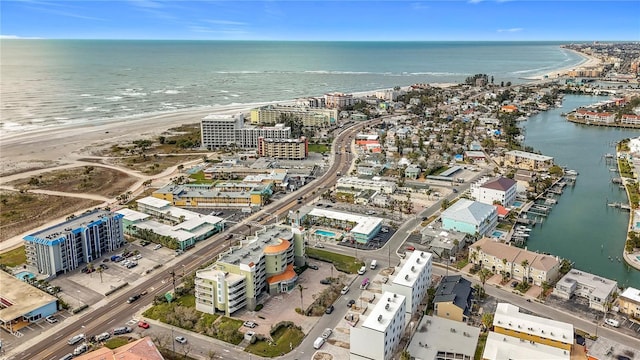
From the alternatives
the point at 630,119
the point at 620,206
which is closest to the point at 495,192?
the point at 620,206

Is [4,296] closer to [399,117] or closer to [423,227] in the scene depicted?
[423,227]

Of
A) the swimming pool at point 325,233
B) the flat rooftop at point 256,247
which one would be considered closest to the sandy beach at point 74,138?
the swimming pool at point 325,233

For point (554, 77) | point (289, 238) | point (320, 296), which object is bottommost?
point (320, 296)

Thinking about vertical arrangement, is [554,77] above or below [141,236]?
above

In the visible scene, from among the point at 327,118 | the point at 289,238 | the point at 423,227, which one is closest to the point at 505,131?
the point at 327,118

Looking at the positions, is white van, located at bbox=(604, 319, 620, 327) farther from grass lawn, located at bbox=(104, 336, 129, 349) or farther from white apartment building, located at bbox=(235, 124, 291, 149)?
white apartment building, located at bbox=(235, 124, 291, 149)

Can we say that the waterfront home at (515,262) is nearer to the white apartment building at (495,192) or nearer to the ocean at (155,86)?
the white apartment building at (495,192)
